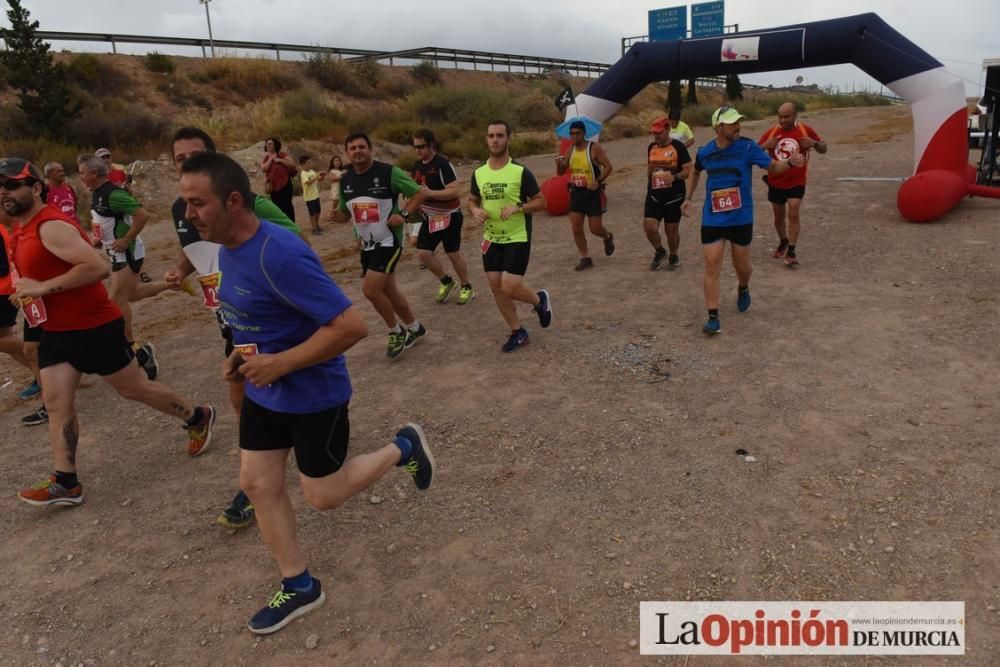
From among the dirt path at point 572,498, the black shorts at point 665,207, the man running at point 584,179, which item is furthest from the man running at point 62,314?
the black shorts at point 665,207

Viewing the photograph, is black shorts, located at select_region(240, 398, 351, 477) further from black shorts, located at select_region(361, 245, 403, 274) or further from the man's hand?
black shorts, located at select_region(361, 245, 403, 274)

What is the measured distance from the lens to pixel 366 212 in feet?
17.8

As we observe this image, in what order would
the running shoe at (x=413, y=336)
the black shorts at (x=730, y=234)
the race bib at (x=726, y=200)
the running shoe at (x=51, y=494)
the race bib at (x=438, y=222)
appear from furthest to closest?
the race bib at (x=438, y=222) → the running shoe at (x=413, y=336) → the black shorts at (x=730, y=234) → the race bib at (x=726, y=200) → the running shoe at (x=51, y=494)

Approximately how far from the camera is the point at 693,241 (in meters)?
9.23

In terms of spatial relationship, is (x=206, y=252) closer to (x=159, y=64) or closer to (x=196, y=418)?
(x=196, y=418)

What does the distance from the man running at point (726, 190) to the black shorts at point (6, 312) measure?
5.38 metres

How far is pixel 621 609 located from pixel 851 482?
1.55 metres

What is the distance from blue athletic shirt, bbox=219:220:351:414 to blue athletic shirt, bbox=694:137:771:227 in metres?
3.98

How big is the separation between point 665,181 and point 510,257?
2.90m

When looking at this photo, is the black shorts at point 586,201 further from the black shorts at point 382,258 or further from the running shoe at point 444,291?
the black shorts at point 382,258

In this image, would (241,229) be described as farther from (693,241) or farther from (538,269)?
(693,241)

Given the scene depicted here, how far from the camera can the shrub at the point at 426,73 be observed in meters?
35.4

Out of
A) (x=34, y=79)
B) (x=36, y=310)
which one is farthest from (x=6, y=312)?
(x=34, y=79)

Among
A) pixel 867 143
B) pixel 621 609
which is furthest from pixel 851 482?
pixel 867 143
